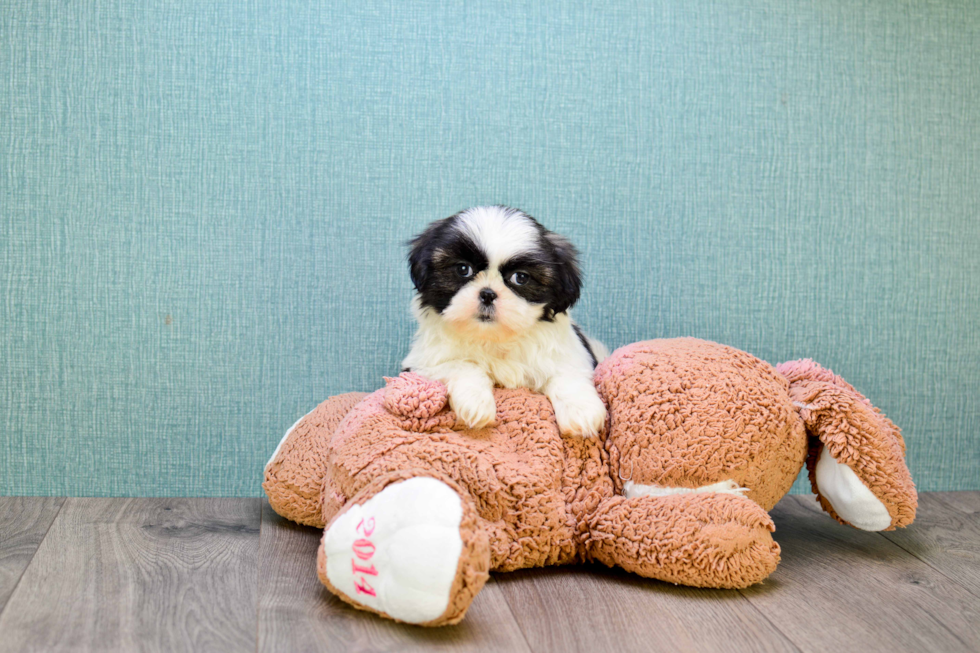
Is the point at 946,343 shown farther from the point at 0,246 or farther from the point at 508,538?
the point at 0,246

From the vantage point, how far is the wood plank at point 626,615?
1.33 meters

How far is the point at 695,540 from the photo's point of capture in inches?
58.8

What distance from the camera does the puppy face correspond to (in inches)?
63.7

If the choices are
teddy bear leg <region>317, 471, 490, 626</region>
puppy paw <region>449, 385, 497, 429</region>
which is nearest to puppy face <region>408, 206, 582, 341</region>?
puppy paw <region>449, 385, 497, 429</region>

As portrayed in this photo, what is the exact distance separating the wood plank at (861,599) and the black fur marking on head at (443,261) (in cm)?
83

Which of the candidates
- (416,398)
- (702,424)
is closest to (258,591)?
(416,398)

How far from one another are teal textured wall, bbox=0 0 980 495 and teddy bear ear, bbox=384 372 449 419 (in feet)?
1.73

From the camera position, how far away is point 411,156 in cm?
216

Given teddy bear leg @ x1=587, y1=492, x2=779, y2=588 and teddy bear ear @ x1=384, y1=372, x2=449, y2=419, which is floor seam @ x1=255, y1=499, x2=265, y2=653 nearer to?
teddy bear ear @ x1=384, y1=372, x2=449, y2=419

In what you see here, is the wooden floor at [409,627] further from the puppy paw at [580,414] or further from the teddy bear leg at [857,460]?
the puppy paw at [580,414]

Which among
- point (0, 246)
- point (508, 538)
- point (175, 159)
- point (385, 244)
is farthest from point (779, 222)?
point (0, 246)

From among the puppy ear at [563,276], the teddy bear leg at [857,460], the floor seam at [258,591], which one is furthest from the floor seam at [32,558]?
the teddy bear leg at [857,460]

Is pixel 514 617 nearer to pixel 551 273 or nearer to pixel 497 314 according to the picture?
pixel 497 314

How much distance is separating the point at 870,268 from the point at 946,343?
331mm
